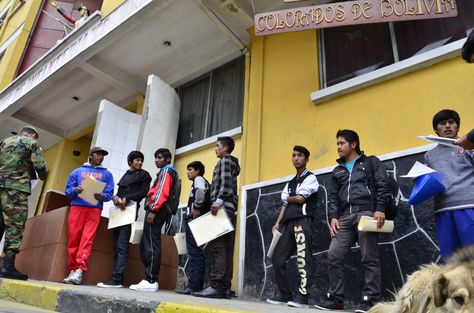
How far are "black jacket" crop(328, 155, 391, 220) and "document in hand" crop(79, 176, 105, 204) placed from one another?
2861 millimetres

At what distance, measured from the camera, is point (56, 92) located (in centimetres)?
823

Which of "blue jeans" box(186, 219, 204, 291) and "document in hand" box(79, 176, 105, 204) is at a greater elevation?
"document in hand" box(79, 176, 105, 204)

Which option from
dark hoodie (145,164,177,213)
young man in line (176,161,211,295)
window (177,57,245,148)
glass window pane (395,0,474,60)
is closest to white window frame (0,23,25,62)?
window (177,57,245,148)

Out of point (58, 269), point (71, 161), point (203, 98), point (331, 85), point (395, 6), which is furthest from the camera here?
point (71, 161)

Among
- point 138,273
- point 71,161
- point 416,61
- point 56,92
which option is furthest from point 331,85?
point 71,161

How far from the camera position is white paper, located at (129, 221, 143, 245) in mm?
4328

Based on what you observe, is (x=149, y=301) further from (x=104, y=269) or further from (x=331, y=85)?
(x=331, y=85)

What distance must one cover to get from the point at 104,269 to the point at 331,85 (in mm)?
3814

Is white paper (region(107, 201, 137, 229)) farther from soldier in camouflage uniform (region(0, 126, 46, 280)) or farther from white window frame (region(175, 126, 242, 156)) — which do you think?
white window frame (region(175, 126, 242, 156))

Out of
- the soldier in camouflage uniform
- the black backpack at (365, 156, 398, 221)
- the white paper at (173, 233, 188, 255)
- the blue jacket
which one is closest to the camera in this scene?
the black backpack at (365, 156, 398, 221)

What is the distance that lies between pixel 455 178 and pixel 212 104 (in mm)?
4778

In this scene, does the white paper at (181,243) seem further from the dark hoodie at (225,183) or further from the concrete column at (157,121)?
the concrete column at (157,121)

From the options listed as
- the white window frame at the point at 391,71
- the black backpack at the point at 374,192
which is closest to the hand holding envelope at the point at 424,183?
the black backpack at the point at 374,192

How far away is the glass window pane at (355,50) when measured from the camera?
479 cm
